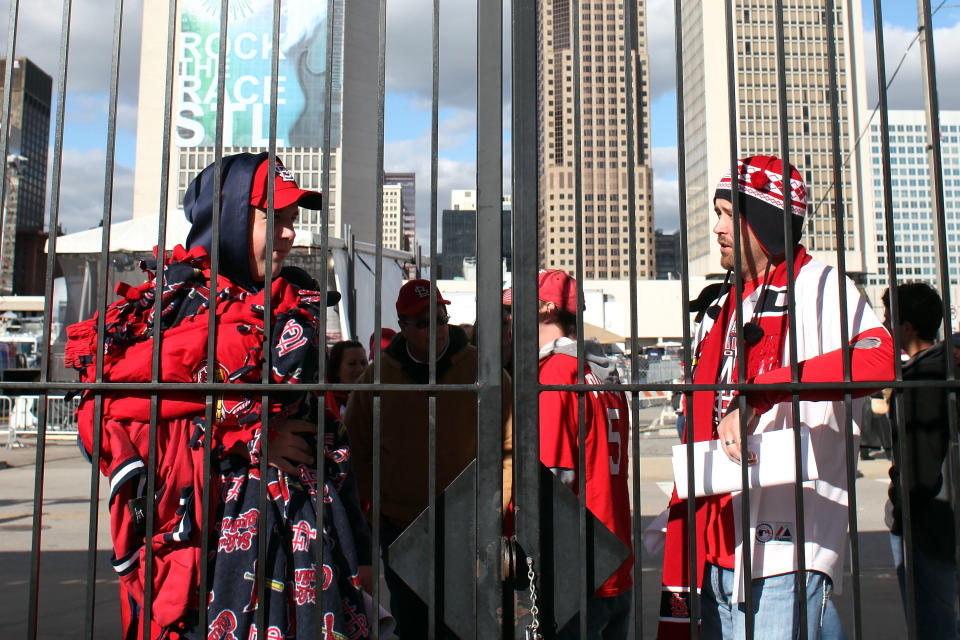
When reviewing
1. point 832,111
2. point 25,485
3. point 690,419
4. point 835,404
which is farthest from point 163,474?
point 25,485

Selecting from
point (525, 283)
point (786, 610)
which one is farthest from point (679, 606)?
point (525, 283)

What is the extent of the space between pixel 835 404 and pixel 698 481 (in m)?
0.46

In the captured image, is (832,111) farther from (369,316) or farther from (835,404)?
(369,316)

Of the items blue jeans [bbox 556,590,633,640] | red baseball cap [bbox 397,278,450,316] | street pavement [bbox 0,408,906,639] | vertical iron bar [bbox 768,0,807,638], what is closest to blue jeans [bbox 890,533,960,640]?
street pavement [bbox 0,408,906,639]

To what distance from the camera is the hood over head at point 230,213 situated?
6.97 feet

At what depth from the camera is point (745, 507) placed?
1.95 meters

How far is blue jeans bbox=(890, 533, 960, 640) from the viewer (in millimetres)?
3289

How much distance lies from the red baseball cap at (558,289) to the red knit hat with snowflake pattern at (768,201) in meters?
1.01

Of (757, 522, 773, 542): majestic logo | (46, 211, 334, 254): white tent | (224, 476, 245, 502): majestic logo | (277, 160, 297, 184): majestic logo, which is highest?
(46, 211, 334, 254): white tent

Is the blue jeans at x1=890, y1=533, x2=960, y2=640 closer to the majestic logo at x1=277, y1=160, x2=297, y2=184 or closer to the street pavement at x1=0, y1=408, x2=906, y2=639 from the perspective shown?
the street pavement at x1=0, y1=408, x2=906, y2=639

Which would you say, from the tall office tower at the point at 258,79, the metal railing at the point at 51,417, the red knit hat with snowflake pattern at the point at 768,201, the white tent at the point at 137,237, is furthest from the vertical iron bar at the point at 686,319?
the tall office tower at the point at 258,79

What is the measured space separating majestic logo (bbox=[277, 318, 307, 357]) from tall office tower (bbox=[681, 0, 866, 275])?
44.9 inches

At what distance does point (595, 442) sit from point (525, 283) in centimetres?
131

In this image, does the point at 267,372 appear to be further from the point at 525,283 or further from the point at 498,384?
the point at 525,283
